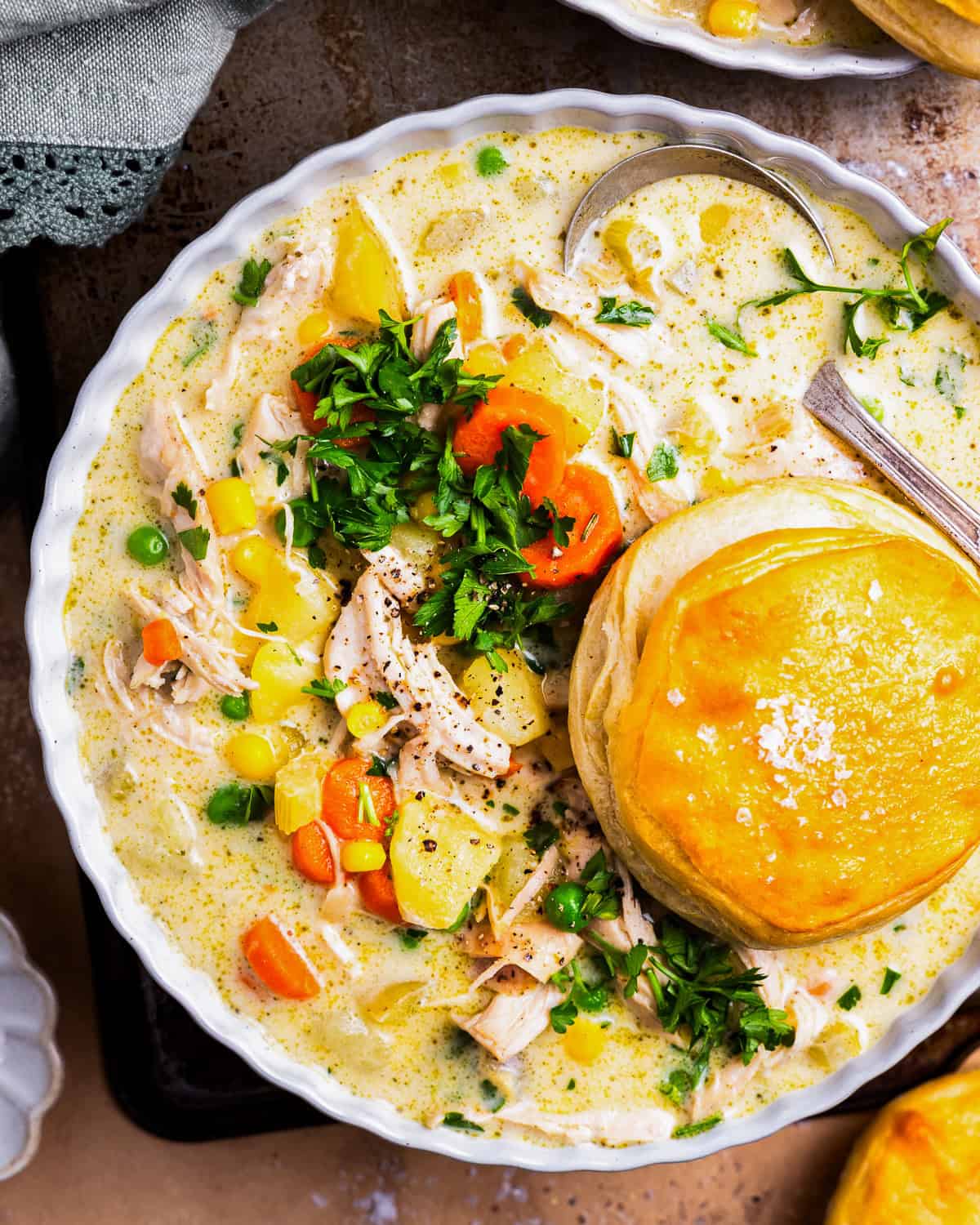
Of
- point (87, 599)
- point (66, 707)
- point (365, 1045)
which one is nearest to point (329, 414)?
point (87, 599)

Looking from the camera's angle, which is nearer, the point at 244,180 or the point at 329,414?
the point at 329,414

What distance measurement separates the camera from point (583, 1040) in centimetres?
287

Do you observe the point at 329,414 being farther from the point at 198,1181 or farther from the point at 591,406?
the point at 198,1181

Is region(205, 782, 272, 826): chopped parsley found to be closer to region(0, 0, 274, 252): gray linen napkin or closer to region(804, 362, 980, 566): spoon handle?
region(0, 0, 274, 252): gray linen napkin

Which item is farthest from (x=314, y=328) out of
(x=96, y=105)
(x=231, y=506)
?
(x=96, y=105)

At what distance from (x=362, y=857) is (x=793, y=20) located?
7.64ft

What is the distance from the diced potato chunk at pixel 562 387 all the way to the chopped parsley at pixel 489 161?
0.41 meters

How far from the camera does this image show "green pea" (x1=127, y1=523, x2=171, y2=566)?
8.95 feet

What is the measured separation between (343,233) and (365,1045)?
192 centimetres

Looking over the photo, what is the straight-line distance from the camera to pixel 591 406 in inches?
107

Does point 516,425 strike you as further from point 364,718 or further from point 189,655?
point 189,655

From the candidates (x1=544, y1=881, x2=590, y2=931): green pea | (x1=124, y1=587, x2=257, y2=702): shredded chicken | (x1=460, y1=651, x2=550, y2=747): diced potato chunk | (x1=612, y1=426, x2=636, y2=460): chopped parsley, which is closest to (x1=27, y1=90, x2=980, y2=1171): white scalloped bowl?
(x1=124, y1=587, x2=257, y2=702): shredded chicken

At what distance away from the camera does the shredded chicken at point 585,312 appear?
270 centimetres

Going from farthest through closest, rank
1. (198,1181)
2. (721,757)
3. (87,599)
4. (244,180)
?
(198,1181) → (244,180) → (87,599) → (721,757)
